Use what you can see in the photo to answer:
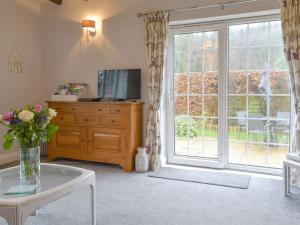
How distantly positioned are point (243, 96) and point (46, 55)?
3.39 metres

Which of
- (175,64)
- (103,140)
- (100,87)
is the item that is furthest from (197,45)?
(103,140)

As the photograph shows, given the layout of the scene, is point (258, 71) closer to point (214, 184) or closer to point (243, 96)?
point (243, 96)

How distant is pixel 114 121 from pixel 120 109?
0.19m

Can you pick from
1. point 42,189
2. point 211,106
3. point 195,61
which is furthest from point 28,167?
point 195,61

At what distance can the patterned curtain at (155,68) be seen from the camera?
388 cm

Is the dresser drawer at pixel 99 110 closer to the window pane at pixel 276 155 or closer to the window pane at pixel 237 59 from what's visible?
the window pane at pixel 237 59

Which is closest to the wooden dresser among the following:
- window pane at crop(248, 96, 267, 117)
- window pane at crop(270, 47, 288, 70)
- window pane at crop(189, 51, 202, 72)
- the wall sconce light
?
window pane at crop(189, 51, 202, 72)

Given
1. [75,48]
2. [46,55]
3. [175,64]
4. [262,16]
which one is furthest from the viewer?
[46,55]

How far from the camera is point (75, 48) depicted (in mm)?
4645

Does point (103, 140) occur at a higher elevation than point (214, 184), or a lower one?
higher

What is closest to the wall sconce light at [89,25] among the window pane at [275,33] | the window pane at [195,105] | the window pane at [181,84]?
the window pane at [181,84]

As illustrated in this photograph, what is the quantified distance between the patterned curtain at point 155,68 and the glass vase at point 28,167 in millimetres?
2151

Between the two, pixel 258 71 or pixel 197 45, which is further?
pixel 197 45

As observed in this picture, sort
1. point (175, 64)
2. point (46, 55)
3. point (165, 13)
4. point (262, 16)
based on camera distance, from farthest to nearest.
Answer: point (46, 55) → point (175, 64) → point (165, 13) → point (262, 16)
